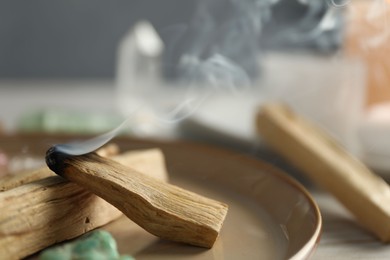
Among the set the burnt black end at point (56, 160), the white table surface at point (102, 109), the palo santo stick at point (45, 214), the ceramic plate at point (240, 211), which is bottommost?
the white table surface at point (102, 109)

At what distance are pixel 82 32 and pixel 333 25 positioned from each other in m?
0.70

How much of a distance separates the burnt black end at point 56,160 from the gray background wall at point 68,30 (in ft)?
2.85

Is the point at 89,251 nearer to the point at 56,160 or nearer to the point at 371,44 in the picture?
the point at 56,160

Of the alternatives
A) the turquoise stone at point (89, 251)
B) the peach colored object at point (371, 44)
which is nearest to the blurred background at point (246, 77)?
the peach colored object at point (371, 44)

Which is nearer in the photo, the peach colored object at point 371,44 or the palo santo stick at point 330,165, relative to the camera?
the palo santo stick at point 330,165

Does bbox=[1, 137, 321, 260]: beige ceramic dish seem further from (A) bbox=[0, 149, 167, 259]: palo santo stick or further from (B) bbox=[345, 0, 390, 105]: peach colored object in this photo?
(B) bbox=[345, 0, 390, 105]: peach colored object

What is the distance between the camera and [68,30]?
1.27 metres

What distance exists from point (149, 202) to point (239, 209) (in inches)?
3.7

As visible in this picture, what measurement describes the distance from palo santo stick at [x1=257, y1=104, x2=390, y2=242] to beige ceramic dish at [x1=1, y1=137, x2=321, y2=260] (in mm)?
53

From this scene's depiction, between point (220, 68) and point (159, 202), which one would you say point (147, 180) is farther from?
point (220, 68)

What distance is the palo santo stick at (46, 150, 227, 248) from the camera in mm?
387

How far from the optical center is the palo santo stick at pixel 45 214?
36 cm

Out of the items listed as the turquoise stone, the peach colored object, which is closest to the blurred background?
the peach colored object

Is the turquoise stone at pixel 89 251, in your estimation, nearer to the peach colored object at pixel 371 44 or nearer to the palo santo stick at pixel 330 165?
the palo santo stick at pixel 330 165
